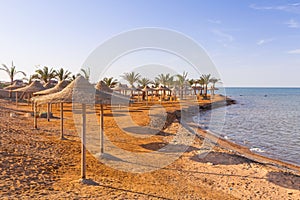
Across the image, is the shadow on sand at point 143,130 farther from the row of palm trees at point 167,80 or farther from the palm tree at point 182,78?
the palm tree at point 182,78

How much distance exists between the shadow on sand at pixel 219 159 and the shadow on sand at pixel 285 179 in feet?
4.69

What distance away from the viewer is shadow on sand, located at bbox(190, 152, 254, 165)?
10.0m

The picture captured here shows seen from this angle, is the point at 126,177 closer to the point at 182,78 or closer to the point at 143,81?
the point at 143,81

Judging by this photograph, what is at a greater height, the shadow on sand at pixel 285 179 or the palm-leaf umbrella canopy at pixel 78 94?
the palm-leaf umbrella canopy at pixel 78 94

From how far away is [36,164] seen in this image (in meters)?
7.61

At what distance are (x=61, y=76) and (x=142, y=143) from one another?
2577 centimetres

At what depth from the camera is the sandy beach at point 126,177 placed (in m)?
6.02

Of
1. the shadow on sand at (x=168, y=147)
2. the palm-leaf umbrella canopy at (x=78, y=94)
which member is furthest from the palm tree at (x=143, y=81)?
the palm-leaf umbrella canopy at (x=78, y=94)

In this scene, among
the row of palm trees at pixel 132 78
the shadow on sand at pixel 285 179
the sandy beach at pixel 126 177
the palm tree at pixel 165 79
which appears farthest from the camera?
the palm tree at pixel 165 79

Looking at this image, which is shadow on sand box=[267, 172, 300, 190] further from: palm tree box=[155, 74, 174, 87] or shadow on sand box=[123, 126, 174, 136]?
palm tree box=[155, 74, 174, 87]

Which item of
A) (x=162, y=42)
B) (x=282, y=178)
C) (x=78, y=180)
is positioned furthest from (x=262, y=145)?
(x=78, y=180)

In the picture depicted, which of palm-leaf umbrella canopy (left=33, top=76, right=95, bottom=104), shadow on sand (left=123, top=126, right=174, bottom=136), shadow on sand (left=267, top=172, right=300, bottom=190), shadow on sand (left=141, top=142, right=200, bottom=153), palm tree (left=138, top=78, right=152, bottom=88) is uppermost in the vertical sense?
palm tree (left=138, top=78, right=152, bottom=88)

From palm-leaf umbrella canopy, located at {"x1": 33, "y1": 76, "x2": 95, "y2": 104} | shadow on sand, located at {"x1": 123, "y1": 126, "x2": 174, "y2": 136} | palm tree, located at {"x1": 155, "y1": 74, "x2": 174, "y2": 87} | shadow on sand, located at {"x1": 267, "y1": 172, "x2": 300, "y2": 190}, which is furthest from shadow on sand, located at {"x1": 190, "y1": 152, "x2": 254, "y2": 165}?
palm tree, located at {"x1": 155, "y1": 74, "x2": 174, "y2": 87}

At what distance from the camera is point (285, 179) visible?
860cm
